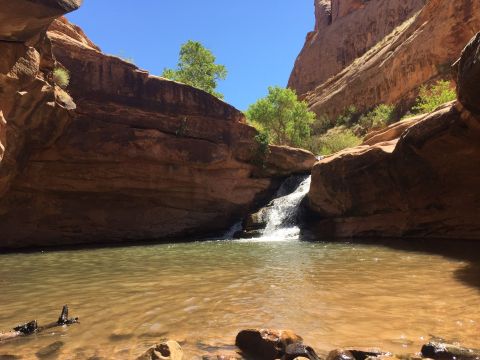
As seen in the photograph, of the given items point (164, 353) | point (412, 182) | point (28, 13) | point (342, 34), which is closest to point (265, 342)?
point (164, 353)

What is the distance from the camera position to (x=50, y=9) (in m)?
8.10

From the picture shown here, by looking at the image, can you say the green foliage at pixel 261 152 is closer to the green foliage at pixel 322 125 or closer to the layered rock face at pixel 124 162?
the layered rock face at pixel 124 162

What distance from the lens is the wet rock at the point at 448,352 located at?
10.8 ft

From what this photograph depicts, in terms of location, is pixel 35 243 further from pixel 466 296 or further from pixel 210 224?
pixel 466 296

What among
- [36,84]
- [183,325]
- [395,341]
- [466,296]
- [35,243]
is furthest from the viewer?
[35,243]

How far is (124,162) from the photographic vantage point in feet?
64.0

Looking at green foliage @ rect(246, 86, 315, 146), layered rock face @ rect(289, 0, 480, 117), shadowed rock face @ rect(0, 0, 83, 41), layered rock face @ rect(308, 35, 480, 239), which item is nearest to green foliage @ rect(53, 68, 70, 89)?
shadowed rock face @ rect(0, 0, 83, 41)

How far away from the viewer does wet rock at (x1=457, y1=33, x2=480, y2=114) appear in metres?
8.77

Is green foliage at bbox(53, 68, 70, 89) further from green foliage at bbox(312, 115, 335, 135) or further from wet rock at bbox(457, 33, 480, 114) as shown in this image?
green foliage at bbox(312, 115, 335, 135)

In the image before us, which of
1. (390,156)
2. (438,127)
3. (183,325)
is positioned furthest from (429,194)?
(183,325)

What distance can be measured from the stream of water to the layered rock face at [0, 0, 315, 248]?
9025mm

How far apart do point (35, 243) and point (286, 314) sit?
17.0 meters

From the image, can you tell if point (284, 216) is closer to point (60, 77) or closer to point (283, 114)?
point (60, 77)

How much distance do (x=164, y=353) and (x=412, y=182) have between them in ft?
43.1
